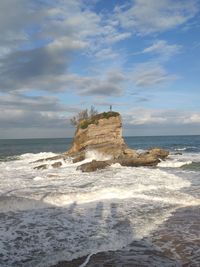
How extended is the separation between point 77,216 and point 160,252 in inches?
158

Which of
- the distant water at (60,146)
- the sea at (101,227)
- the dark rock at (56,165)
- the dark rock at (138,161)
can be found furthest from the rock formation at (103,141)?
the distant water at (60,146)

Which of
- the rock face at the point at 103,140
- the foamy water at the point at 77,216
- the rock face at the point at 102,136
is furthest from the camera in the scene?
the rock face at the point at 102,136

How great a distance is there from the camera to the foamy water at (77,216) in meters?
8.40

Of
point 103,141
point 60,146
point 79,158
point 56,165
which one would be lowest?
point 60,146

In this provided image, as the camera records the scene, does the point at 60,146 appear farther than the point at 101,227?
Yes

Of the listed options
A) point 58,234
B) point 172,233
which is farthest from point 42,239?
point 172,233

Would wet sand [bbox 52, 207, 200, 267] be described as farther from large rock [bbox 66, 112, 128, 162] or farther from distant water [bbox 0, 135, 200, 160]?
distant water [bbox 0, 135, 200, 160]

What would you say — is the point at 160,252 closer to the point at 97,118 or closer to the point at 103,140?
the point at 103,140

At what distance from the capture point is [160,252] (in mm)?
8195

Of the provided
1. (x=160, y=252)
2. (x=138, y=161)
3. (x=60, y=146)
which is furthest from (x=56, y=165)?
(x=60, y=146)

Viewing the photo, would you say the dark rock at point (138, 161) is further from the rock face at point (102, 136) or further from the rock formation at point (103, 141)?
the rock face at point (102, 136)

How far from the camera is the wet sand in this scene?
24.6ft

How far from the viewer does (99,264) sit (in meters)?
7.45

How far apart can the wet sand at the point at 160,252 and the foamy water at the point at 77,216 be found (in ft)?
1.14
